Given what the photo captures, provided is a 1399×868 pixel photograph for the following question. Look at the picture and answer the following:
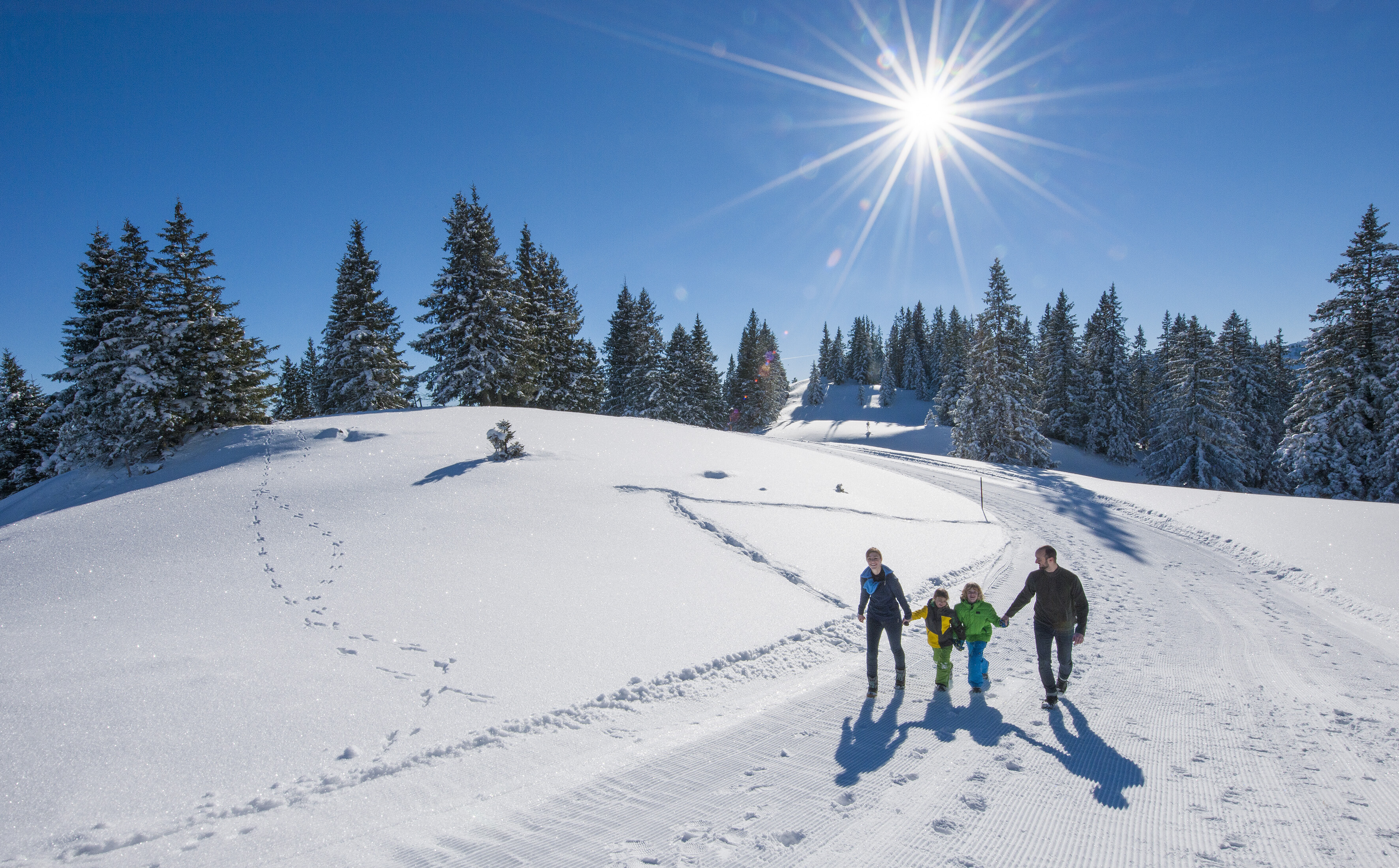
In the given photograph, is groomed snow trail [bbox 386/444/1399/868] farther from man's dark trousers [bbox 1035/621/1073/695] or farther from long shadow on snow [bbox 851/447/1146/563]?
long shadow on snow [bbox 851/447/1146/563]

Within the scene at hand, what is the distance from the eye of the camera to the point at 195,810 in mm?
3877

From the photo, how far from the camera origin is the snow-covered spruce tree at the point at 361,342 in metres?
29.3

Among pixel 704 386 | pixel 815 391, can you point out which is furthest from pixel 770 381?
pixel 704 386

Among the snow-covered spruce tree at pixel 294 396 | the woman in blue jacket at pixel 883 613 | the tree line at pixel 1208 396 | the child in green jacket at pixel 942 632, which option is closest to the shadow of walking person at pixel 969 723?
the child in green jacket at pixel 942 632

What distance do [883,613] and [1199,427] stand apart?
3687 centimetres

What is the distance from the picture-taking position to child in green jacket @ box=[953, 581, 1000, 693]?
5.84 m

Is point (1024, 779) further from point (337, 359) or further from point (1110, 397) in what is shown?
point (1110, 397)

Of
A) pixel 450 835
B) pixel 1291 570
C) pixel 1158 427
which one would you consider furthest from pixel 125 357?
pixel 1158 427

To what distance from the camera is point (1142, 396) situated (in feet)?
165

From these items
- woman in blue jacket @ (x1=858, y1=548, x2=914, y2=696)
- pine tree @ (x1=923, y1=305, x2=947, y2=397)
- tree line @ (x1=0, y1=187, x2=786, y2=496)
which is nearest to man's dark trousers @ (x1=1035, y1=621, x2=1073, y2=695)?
woman in blue jacket @ (x1=858, y1=548, x2=914, y2=696)

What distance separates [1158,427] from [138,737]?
149 ft

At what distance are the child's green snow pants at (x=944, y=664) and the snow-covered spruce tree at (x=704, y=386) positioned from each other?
33.4 meters

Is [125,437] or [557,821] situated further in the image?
[125,437]

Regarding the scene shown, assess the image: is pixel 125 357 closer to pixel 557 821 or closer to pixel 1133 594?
pixel 557 821
